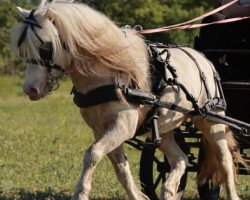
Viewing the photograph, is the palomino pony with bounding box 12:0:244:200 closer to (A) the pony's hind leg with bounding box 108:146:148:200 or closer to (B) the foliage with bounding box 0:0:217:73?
(A) the pony's hind leg with bounding box 108:146:148:200

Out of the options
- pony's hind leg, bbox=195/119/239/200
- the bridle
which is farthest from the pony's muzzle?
pony's hind leg, bbox=195/119/239/200

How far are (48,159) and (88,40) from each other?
224 inches

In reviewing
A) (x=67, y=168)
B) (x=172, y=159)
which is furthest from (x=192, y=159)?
(x=67, y=168)

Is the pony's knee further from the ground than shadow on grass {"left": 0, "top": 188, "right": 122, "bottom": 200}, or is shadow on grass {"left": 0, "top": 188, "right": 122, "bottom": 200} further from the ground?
the pony's knee

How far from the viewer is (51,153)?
446 inches

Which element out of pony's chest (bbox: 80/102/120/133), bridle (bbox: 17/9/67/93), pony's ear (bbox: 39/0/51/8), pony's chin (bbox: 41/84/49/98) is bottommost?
pony's chest (bbox: 80/102/120/133)

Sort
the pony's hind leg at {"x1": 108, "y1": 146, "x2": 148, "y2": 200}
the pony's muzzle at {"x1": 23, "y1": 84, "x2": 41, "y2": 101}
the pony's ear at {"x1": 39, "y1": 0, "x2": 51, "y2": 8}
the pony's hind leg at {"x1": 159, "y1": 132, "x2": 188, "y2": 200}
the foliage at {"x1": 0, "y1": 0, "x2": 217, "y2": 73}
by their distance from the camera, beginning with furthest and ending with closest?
the foliage at {"x1": 0, "y1": 0, "x2": 217, "y2": 73}, the pony's hind leg at {"x1": 159, "y1": 132, "x2": 188, "y2": 200}, the pony's hind leg at {"x1": 108, "y1": 146, "x2": 148, "y2": 200}, the pony's ear at {"x1": 39, "y1": 0, "x2": 51, "y2": 8}, the pony's muzzle at {"x1": 23, "y1": 84, "x2": 41, "y2": 101}

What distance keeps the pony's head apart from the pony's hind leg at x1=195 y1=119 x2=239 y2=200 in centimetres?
107

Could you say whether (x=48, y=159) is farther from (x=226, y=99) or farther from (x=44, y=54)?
(x=44, y=54)

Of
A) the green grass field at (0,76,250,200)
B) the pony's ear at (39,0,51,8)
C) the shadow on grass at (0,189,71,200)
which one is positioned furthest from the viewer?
the green grass field at (0,76,250,200)

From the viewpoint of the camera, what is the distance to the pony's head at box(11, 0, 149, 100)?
4.85m

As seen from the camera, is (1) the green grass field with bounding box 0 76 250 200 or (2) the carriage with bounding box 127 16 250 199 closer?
(2) the carriage with bounding box 127 16 250 199

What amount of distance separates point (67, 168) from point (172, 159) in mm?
3638

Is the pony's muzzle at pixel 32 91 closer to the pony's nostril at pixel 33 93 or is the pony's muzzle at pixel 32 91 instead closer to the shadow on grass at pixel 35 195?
the pony's nostril at pixel 33 93
